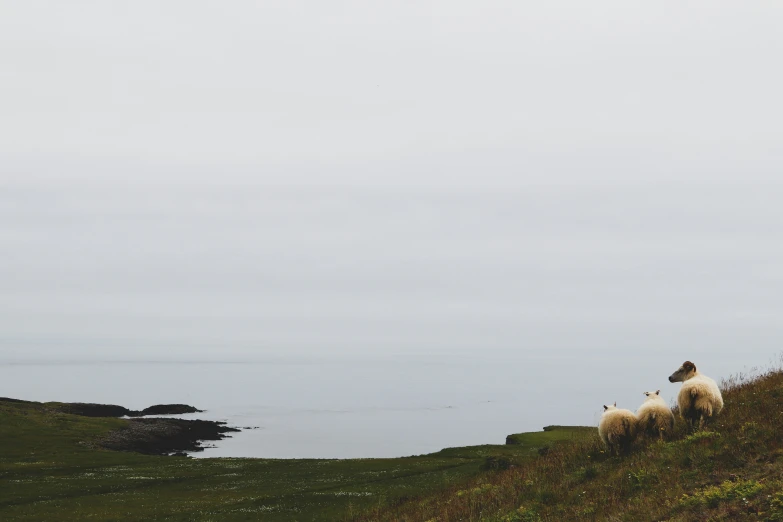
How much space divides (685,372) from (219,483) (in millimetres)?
36919

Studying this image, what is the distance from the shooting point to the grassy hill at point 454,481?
1263cm

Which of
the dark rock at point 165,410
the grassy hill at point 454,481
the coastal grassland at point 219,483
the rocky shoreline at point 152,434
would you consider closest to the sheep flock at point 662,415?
the grassy hill at point 454,481

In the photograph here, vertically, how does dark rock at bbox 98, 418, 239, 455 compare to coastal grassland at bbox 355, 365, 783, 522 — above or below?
below

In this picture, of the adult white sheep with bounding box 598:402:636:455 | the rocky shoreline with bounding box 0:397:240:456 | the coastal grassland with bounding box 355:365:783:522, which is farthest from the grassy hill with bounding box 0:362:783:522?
the rocky shoreline with bounding box 0:397:240:456

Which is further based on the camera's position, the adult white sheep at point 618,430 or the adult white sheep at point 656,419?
the adult white sheep at point 618,430

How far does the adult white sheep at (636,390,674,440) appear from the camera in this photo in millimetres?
17891

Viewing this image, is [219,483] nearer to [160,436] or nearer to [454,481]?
[454,481]

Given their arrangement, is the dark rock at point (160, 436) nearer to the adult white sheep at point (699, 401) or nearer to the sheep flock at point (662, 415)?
the sheep flock at point (662, 415)

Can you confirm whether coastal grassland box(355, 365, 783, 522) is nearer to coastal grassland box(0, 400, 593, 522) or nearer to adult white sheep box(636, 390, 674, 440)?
adult white sheep box(636, 390, 674, 440)

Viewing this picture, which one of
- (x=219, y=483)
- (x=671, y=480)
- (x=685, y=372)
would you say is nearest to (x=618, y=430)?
(x=685, y=372)

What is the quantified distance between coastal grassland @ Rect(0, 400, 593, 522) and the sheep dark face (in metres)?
15.2

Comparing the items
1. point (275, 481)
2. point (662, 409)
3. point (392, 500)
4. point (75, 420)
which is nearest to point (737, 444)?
point (662, 409)

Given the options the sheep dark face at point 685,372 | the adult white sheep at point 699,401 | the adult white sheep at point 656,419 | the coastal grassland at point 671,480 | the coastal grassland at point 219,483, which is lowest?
the coastal grassland at point 219,483

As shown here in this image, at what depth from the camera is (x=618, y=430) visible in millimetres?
18281
